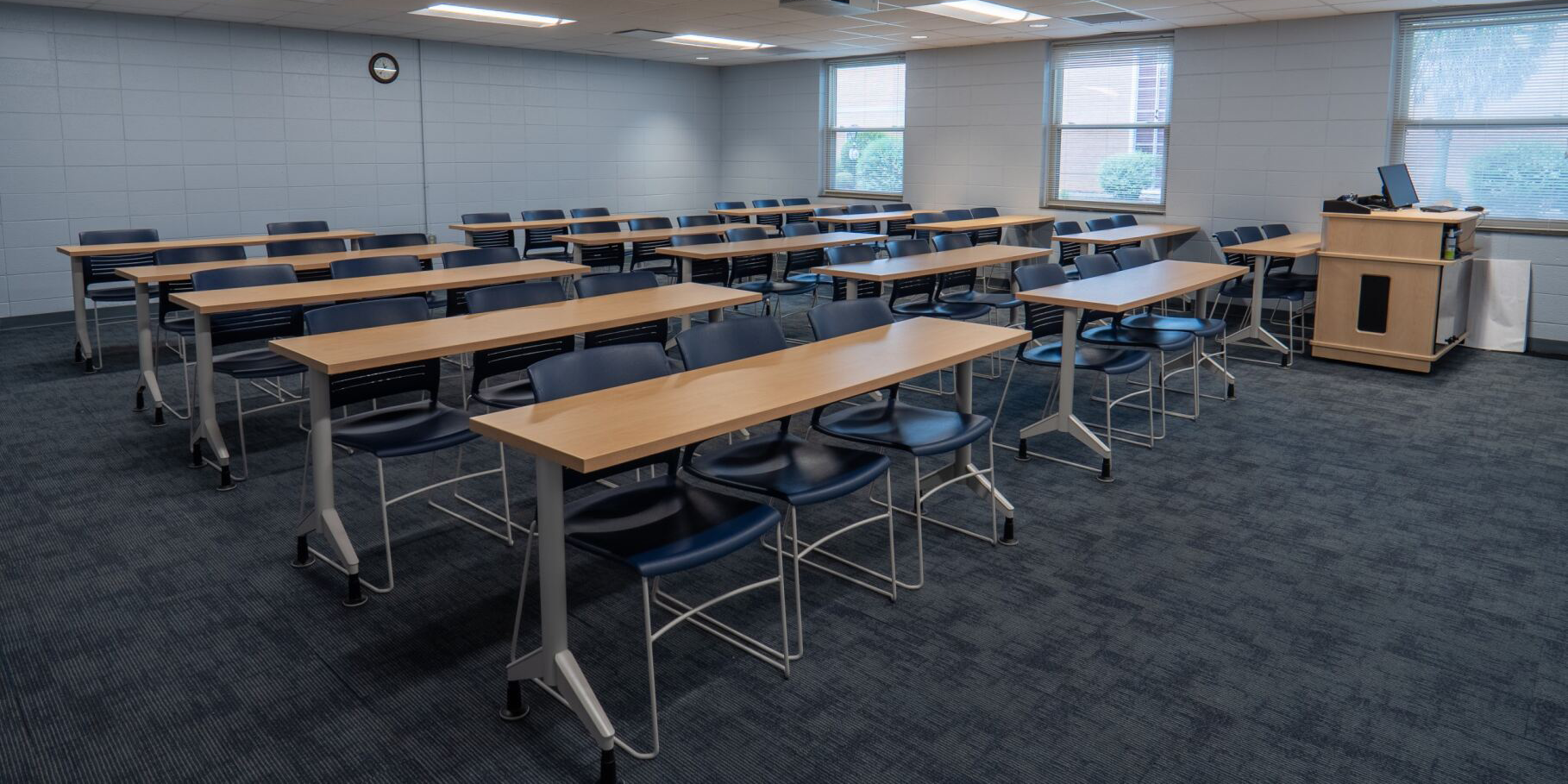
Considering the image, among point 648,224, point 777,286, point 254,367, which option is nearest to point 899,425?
point 254,367

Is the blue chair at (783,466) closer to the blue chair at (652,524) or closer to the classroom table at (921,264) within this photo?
the blue chair at (652,524)

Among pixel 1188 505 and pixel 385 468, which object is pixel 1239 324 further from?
pixel 385 468

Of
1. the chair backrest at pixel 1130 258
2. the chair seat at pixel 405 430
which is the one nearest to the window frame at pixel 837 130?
the chair backrest at pixel 1130 258

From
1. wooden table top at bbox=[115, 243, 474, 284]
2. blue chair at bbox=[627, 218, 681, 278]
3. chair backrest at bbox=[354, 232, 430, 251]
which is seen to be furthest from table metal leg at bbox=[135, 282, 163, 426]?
blue chair at bbox=[627, 218, 681, 278]

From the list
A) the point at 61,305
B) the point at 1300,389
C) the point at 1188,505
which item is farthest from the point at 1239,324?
the point at 61,305

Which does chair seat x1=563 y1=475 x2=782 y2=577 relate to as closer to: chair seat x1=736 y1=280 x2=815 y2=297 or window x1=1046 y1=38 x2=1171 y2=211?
chair seat x1=736 y1=280 x2=815 y2=297

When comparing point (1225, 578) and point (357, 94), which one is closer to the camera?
point (1225, 578)

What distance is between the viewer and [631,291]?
493cm

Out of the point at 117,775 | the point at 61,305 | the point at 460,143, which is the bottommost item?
the point at 117,775

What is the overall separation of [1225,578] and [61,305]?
371 inches

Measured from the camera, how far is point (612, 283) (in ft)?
16.1

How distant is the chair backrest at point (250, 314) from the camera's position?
4.72m

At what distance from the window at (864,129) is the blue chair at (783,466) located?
894cm

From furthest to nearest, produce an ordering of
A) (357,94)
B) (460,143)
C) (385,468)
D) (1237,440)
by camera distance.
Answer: (460,143), (357,94), (1237,440), (385,468)
